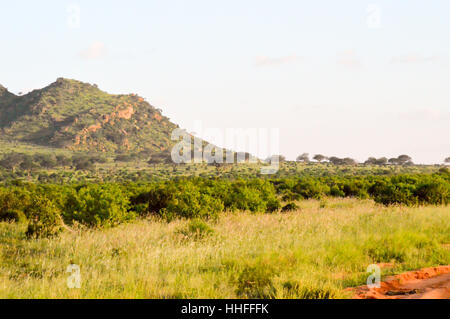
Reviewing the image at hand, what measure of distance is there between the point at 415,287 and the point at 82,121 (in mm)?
163400

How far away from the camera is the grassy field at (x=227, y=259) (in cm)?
626

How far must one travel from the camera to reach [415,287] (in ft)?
21.1

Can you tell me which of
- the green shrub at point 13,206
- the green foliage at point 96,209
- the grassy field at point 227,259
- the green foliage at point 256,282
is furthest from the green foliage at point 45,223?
the green foliage at point 256,282

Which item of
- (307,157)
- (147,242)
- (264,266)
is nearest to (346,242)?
(264,266)

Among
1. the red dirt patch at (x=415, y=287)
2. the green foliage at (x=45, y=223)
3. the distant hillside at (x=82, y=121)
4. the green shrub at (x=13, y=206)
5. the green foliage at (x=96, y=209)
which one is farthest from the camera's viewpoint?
the distant hillside at (x=82, y=121)

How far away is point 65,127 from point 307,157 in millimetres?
93798

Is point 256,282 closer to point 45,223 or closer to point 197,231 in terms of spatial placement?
point 197,231

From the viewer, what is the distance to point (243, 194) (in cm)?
2012

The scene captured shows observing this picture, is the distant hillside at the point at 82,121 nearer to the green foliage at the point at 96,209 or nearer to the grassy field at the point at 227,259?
the green foliage at the point at 96,209

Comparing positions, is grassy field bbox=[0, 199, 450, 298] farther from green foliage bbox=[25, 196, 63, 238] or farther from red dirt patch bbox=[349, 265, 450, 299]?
green foliage bbox=[25, 196, 63, 238]

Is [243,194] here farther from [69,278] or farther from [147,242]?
[69,278]

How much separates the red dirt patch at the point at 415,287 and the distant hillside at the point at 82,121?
140m
